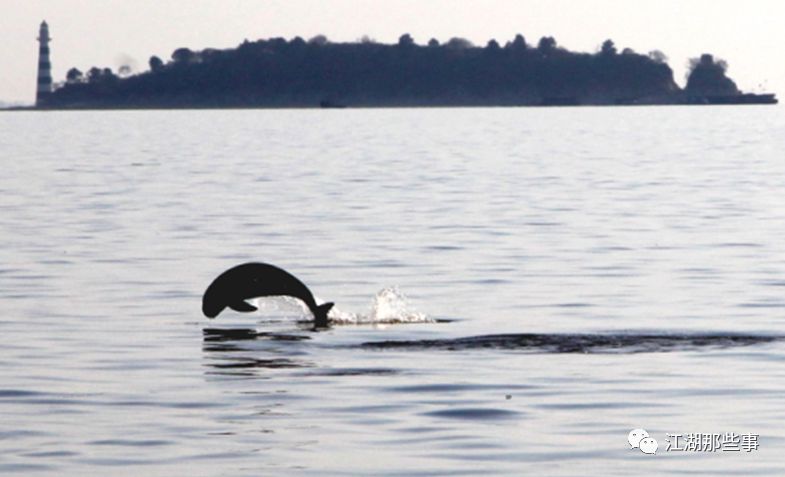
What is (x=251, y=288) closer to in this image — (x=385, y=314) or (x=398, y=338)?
(x=398, y=338)

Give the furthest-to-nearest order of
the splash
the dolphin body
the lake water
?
the splash
the dolphin body
the lake water

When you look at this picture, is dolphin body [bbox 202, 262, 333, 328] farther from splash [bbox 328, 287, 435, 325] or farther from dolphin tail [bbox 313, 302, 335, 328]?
splash [bbox 328, 287, 435, 325]

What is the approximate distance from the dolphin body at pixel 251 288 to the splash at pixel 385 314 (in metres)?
0.92

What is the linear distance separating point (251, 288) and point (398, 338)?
6.17ft

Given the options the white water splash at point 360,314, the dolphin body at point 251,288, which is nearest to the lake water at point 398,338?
the white water splash at point 360,314

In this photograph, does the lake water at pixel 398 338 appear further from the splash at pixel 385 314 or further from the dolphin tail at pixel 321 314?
the dolphin tail at pixel 321 314

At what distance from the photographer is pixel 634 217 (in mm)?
47250

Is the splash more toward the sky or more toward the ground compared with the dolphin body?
more toward the ground

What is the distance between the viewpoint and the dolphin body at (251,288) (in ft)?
80.3

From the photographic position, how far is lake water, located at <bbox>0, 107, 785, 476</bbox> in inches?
649

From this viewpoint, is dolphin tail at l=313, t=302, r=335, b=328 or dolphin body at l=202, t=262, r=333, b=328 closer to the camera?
dolphin body at l=202, t=262, r=333, b=328

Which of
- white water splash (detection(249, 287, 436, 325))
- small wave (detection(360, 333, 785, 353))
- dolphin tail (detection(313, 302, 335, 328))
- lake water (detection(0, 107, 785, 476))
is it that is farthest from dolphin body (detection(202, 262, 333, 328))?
A: small wave (detection(360, 333, 785, 353))

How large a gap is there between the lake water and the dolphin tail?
1.33 ft

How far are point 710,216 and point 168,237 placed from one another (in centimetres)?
1327
